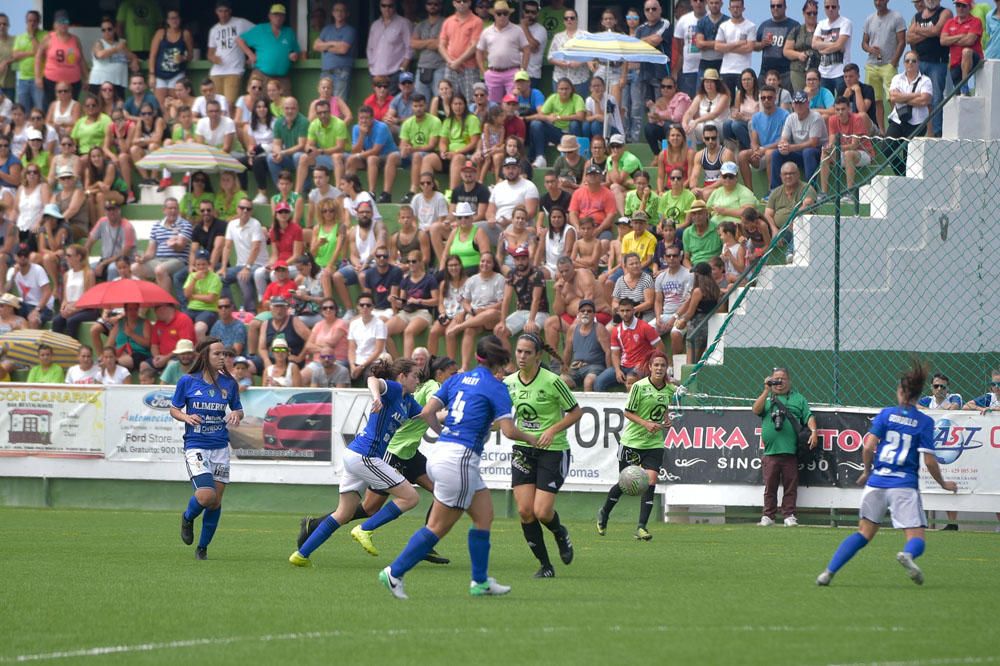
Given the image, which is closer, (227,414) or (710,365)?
(227,414)

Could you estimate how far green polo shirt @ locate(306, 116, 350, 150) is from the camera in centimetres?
2483

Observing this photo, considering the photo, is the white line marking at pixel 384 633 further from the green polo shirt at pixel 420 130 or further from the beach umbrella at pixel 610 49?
the green polo shirt at pixel 420 130

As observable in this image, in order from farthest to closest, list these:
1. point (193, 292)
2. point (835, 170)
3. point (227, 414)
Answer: point (193, 292)
point (835, 170)
point (227, 414)

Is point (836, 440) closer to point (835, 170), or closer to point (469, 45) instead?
point (835, 170)

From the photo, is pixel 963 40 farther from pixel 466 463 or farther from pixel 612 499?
pixel 466 463

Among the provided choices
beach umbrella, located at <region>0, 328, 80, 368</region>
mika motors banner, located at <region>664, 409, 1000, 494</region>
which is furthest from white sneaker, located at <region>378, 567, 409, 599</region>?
beach umbrella, located at <region>0, 328, 80, 368</region>

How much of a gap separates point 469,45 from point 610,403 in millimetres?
8073

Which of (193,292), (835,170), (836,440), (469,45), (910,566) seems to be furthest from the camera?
(469,45)

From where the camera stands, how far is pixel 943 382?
19.2 metres

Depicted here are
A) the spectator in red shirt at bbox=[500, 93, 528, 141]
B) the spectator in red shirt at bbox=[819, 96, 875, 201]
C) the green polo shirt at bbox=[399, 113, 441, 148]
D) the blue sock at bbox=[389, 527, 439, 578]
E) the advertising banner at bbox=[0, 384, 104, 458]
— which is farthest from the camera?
the green polo shirt at bbox=[399, 113, 441, 148]

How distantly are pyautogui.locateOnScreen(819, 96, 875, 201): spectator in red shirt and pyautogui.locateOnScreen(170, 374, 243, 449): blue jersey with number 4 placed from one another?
31.1 ft

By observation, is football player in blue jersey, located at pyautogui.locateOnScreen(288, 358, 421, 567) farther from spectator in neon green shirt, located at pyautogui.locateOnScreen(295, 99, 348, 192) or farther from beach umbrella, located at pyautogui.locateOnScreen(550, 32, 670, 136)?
spectator in neon green shirt, located at pyautogui.locateOnScreen(295, 99, 348, 192)

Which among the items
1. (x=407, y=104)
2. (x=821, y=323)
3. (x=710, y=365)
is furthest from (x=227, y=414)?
(x=407, y=104)

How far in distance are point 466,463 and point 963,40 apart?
13.7 metres
